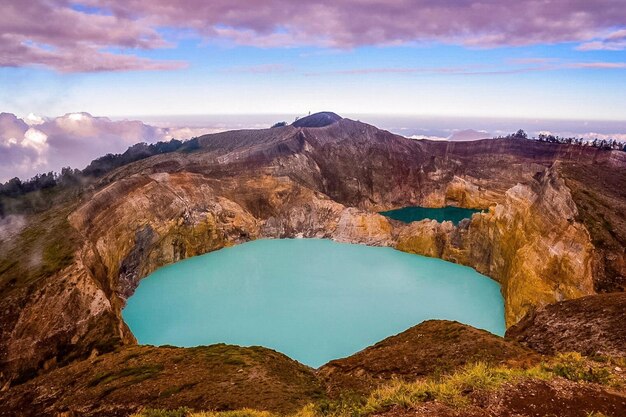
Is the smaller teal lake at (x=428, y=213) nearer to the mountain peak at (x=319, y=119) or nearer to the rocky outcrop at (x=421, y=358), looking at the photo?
the mountain peak at (x=319, y=119)

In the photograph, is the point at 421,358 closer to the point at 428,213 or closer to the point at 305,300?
the point at 305,300

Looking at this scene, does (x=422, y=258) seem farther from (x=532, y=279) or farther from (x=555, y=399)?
(x=555, y=399)

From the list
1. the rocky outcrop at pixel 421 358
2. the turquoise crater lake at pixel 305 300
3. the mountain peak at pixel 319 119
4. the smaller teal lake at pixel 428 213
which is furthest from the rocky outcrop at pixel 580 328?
the mountain peak at pixel 319 119

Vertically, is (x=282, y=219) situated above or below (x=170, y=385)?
below

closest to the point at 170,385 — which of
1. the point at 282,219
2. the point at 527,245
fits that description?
the point at 527,245

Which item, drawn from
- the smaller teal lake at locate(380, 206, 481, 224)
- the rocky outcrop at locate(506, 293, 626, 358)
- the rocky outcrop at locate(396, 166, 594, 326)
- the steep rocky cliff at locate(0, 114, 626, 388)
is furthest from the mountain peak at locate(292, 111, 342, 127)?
the rocky outcrop at locate(506, 293, 626, 358)

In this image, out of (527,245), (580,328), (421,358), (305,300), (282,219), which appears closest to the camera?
A: (421,358)

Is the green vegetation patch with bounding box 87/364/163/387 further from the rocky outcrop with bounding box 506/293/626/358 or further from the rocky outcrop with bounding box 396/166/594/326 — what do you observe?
the rocky outcrop with bounding box 396/166/594/326
